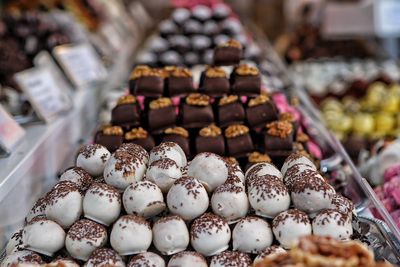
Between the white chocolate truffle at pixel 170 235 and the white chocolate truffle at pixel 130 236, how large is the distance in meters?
0.02

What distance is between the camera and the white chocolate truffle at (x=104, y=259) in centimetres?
138

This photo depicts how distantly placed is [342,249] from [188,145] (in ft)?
3.32

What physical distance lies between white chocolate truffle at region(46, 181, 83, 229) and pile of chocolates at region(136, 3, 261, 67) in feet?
8.12

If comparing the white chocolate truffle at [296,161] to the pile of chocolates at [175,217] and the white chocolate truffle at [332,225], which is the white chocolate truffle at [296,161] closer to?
the pile of chocolates at [175,217]

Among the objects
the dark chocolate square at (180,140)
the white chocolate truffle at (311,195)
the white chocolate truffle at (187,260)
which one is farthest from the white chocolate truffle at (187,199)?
the dark chocolate square at (180,140)

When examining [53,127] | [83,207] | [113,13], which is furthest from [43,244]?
[113,13]

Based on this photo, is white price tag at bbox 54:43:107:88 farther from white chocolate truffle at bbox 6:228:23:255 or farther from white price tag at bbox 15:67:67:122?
white chocolate truffle at bbox 6:228:23:255

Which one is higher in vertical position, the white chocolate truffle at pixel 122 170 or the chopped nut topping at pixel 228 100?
the white chocolate truffle at pixel 122 170

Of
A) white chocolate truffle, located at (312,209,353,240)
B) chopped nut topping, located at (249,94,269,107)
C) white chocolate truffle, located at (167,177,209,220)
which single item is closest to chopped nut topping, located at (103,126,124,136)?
chopped nut topping, located at (249,94,269,107)

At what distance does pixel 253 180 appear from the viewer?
157 centimetres

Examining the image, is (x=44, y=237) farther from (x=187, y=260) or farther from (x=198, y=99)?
(x=198, y=99)

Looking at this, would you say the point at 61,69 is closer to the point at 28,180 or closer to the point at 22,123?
the point at 22,123

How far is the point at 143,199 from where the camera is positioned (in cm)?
146

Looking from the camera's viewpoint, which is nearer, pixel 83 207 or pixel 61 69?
pixel 83 207
